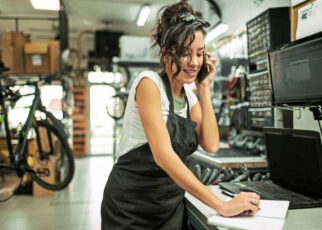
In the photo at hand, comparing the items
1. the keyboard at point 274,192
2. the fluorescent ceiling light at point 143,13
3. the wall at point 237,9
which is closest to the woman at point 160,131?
the keyboard at point 274,192

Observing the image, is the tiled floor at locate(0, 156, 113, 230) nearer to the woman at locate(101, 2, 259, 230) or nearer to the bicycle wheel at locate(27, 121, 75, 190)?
the bicycle wheel at locate(27, 121, 75, 190)

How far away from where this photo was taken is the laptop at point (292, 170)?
4.17 ft

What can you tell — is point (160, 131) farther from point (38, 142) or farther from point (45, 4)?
point (45, 4)

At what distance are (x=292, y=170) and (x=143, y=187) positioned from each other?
2.23 ft

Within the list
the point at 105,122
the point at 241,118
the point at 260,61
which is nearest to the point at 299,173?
the point at 260,61

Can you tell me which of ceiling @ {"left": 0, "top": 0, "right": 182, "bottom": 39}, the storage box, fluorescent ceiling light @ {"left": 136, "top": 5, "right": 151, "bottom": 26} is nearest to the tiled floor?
the storage box

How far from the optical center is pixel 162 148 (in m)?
1.07

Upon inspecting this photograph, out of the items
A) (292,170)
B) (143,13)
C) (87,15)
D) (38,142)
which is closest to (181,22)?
(292,170)

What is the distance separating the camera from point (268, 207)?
114cm

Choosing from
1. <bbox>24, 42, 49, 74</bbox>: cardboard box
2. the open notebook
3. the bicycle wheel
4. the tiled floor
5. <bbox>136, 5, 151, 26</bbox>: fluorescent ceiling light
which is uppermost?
<bbox>136, 5, 151, 26</bbox>: fluorescent ceiling light

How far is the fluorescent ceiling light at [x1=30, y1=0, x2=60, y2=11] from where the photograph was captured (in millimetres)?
5982

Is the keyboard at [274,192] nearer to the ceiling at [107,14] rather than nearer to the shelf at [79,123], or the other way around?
the ceiling at [107,14]

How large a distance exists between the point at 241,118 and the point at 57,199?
289cm

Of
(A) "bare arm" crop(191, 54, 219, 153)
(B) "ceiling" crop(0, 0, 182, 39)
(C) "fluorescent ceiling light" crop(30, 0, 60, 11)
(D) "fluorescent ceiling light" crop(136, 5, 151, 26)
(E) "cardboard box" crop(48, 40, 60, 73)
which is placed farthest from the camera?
(D) "fluorescent ceiling light" crop(136, 5, 151, 26)
